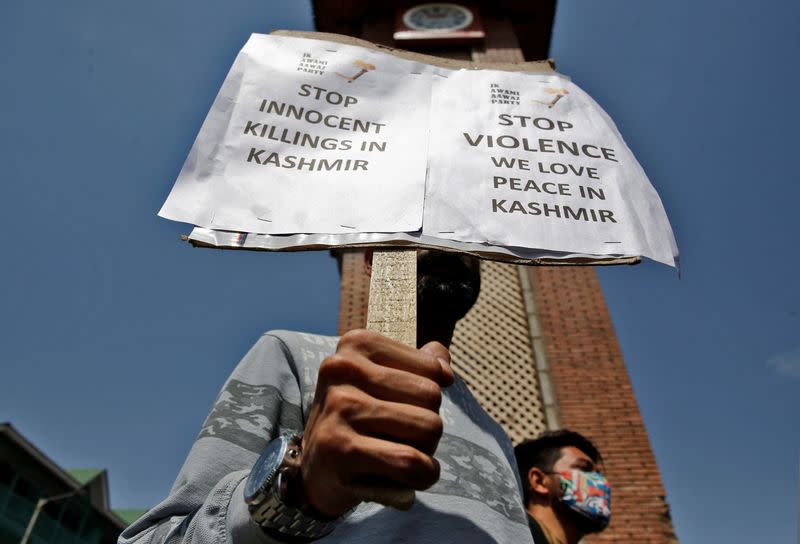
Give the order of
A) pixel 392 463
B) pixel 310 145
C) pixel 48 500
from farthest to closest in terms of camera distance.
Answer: pixel 48 500 → pixel 310 145 → pixel 392 463

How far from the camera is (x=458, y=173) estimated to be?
1.37 meters

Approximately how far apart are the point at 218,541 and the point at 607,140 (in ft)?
4.63

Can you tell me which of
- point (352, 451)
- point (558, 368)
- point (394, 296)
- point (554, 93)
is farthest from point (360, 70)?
point (558, 368)

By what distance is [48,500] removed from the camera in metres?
13.1

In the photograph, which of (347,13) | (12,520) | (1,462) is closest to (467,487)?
(347,13)

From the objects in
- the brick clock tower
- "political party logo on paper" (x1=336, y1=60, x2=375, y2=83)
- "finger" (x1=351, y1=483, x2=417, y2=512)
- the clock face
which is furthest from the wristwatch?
the clock face

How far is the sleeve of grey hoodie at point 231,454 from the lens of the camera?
3.08 ft

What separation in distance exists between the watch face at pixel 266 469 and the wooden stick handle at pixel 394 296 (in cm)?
25

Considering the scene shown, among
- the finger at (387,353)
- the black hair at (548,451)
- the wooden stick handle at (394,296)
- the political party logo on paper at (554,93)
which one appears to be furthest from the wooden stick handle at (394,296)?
the black hair at (548,451)

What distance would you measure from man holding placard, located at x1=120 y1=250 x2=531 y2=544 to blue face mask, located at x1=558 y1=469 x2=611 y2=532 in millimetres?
1800

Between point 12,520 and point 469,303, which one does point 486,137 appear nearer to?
point 469,303

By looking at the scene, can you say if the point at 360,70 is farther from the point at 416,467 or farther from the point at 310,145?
the point at 416,467

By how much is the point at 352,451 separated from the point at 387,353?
6.3 inches

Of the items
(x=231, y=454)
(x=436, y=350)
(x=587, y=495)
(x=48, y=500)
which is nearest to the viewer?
(x=436, y=350)
